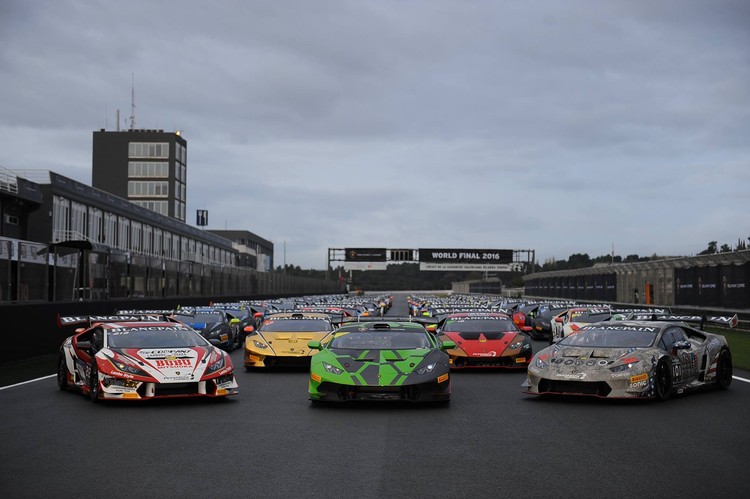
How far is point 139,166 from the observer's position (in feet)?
360

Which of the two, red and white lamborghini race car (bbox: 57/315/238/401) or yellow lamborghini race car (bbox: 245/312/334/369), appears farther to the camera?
yellow lamborghini race car (bbox: 245/312/334/369)

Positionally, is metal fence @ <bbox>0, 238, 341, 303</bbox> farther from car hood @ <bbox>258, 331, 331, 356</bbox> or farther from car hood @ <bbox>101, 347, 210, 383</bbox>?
car hood @ <bbox>101, 347, 210, 383</bbox>

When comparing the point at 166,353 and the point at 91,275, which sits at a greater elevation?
the point at 91,275

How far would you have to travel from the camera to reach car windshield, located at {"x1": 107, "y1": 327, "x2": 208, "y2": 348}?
44.1ft

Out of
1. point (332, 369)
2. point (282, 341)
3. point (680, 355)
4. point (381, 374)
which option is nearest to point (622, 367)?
point (680, 355)

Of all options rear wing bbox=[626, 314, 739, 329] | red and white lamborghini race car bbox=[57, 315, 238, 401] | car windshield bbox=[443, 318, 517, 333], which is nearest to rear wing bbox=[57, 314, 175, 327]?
red and white lamborghini race car bbox=[57, 315, 238, 401]

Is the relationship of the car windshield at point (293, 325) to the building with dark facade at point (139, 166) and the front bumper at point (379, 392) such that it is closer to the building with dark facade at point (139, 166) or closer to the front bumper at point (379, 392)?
the front bumper at point (379, 392)

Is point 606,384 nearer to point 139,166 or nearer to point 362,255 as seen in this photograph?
point 362,255

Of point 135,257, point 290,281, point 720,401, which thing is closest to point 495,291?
point 290,281

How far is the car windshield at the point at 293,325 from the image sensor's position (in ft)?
64.2

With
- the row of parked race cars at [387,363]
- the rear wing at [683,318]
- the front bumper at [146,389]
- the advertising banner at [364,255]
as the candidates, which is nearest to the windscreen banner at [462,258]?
the advertising banner at [364,255]

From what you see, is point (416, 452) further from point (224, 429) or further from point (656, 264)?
point (656, 264)

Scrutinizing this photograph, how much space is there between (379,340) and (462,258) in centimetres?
7903

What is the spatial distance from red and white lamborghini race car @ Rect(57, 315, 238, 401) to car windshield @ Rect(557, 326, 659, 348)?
518 centimetres
